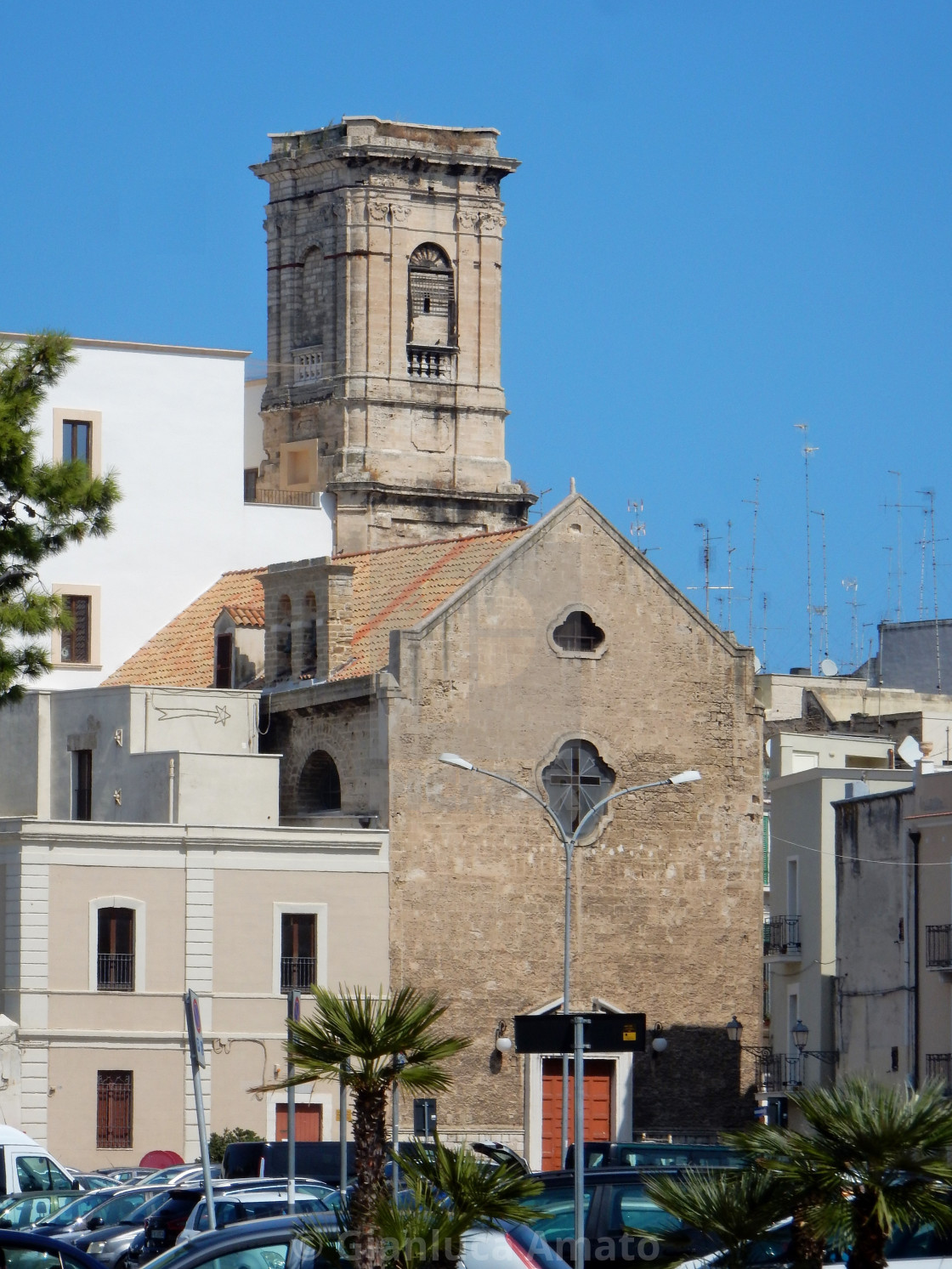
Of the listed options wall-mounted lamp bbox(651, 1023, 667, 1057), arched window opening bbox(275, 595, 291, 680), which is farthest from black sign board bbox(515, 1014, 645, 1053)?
arched window opening bbox(275, 595, 291, 680)

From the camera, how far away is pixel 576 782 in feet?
176

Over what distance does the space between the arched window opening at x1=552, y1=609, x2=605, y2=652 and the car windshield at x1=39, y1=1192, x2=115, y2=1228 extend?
21.2 metres

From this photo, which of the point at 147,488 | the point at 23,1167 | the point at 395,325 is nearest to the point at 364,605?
the point at 147,488

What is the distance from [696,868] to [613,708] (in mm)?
3483

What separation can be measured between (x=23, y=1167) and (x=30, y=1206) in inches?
77.9

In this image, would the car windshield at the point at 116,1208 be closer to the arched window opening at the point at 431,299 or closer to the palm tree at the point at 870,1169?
the palm tree at the point at 870,1169

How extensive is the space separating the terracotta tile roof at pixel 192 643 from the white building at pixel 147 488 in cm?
63

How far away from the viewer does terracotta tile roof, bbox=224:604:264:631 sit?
5772 cm

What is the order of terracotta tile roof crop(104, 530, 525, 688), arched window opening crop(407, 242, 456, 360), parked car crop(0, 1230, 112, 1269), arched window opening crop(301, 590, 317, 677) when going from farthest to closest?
arched window opening crop(407, 242, 456, 360) → arched window opening crop(301, 590, 317, 677) → terracotta tile roof crop(104, 530, 525, 688) → parked car crop(0, 1230, 112, 1269)

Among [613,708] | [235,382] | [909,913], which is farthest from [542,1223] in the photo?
[235,382]

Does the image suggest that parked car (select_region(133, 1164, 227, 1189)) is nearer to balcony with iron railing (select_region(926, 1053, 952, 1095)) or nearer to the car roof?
balcony with iron railing (select_region(926, 1053, 952, 1095))

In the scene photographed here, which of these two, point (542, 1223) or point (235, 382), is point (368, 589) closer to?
point (235, 382)

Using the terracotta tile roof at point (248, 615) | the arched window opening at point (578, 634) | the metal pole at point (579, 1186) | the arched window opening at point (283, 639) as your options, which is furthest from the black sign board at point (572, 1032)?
the terracotta tile roof at point (248, 615)

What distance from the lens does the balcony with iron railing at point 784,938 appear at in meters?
56.8
